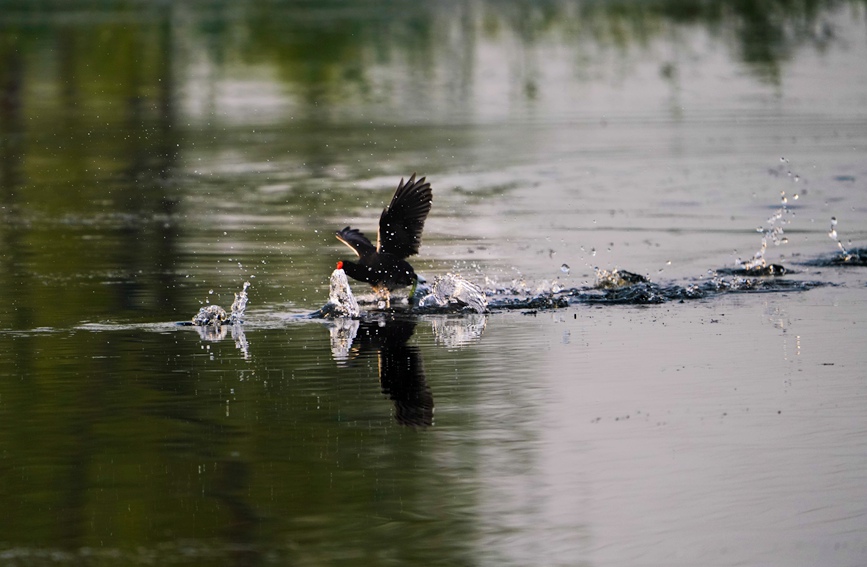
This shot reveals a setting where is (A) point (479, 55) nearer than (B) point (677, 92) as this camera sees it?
No

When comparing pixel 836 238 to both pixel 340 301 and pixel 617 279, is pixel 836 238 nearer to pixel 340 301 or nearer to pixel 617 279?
pixel 617 279

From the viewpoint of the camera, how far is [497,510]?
22.2 ft

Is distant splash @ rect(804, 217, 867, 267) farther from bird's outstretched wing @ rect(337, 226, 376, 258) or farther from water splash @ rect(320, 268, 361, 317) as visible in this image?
water splash @ rect(320, 268, 361, 317)

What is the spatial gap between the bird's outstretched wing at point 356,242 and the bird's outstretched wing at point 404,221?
0.10m

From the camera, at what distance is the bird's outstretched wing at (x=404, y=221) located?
12156mm

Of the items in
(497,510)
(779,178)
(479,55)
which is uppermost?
(479,55)

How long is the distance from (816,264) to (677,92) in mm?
17654

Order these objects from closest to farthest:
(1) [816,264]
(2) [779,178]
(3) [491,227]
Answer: (1) [816,264] < (3) [491,227] < (2) [779,178]

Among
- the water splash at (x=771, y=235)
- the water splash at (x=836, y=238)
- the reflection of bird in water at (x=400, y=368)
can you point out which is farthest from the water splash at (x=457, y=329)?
the water splash at (x=836, y=238)

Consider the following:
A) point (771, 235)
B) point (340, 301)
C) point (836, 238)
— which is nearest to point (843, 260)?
point (836, 238)

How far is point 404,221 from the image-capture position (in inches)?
482

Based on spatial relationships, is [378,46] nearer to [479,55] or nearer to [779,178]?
[479,55]

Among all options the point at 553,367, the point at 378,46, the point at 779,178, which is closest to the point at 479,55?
the point at 378,46

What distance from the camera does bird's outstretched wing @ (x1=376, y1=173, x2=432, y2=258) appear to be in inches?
479
